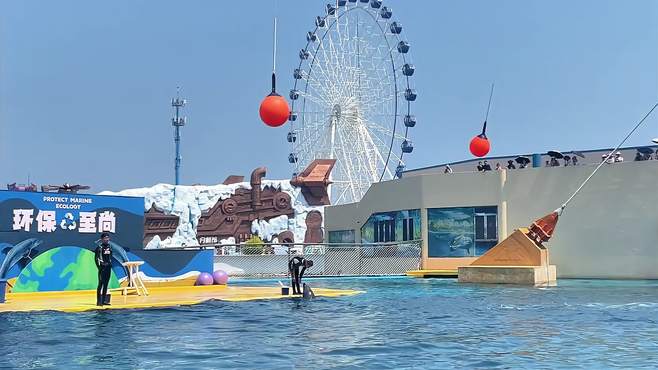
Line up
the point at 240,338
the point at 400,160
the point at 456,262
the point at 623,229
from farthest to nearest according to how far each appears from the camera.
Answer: the point at 400,160, the point at 456,262, the point at 623,229, the point at 240,338

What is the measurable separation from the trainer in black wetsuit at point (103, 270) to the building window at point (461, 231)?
49.2 feet

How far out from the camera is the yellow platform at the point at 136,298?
39.5ft

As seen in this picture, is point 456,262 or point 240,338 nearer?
point 240,338

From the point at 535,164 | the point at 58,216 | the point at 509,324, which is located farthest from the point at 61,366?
the point at 535,164

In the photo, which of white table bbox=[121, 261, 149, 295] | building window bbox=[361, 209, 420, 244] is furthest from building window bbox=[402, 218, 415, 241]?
white table bbox=[121, 261, 149, 295]

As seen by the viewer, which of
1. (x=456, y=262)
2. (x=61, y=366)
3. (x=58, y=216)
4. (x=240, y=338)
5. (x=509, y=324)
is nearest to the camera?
(x=61, y=366)

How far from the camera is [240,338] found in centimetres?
839

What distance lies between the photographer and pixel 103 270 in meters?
12.4

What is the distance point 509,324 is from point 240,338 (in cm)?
356

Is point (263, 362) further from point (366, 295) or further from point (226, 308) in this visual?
point (366, 295)

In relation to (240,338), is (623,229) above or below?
above

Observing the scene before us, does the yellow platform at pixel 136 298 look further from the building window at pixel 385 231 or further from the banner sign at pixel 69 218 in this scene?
the building window at pixel 385 231

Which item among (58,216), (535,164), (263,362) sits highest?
(535,164)

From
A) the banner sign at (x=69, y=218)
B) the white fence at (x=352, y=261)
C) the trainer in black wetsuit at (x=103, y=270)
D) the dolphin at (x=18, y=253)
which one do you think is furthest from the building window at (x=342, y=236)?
the trainer in black wetsuit at (x=103, y=270)
